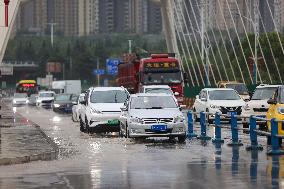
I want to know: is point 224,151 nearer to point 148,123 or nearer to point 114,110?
point 148,123

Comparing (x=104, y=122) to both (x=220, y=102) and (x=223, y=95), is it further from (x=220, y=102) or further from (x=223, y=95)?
(x=223, y=95)

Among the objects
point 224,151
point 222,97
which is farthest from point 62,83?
point 224,151

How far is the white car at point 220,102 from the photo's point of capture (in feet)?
133

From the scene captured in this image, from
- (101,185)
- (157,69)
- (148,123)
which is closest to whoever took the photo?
(101,185)

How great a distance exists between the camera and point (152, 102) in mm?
29344

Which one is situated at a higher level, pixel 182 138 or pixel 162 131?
pixel 162 131

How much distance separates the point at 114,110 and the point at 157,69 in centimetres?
1921

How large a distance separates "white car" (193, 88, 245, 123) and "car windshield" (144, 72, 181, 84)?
894 cm

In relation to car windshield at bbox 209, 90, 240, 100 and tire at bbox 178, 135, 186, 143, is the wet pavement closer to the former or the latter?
tire at bbox 178, 135, 186, 143

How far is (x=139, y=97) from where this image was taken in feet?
97.5

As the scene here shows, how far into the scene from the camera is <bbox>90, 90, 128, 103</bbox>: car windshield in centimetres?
3547

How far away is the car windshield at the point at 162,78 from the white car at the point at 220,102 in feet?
29.3

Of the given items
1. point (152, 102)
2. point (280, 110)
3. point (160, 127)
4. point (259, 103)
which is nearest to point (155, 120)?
point (160, 127)

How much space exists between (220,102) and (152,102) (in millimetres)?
12428
